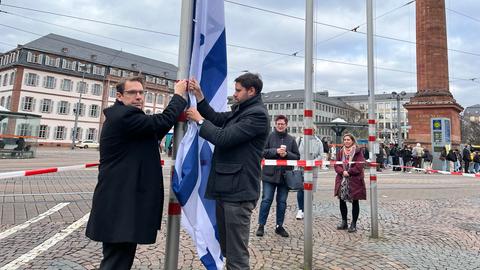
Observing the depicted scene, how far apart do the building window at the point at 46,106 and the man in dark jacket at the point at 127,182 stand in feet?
209

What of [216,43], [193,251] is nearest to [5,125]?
[193,251]

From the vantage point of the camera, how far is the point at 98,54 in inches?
2653

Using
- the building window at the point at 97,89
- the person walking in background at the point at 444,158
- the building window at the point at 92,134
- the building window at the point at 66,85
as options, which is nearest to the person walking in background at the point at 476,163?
the person walking in background at the point at 444,158

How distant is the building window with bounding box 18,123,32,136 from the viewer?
75.0 feet

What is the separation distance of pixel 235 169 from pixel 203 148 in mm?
441

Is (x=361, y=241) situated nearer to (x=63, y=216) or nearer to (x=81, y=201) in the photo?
(x=63, y=216)

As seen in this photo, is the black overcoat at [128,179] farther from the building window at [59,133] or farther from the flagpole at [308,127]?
the building window at [59,133]

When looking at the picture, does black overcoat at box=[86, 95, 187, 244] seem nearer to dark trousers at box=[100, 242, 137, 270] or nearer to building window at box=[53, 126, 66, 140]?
dark trousers at box=[100, 242, 137, 270]

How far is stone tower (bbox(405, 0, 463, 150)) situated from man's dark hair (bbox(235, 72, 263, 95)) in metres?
24.3

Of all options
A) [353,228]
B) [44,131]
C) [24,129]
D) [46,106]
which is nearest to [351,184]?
[353,228]

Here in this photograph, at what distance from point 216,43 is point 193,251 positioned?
292cm

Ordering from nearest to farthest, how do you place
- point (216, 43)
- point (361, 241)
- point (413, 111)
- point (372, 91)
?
point (216, 43)
point (361, 241)
point (372, 91)
point (413, 111)

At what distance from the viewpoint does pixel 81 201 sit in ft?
26.4

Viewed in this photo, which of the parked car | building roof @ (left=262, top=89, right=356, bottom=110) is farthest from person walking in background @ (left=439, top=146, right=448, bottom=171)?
building roof @ (left=262, top=89, right=356, bottom=110)
